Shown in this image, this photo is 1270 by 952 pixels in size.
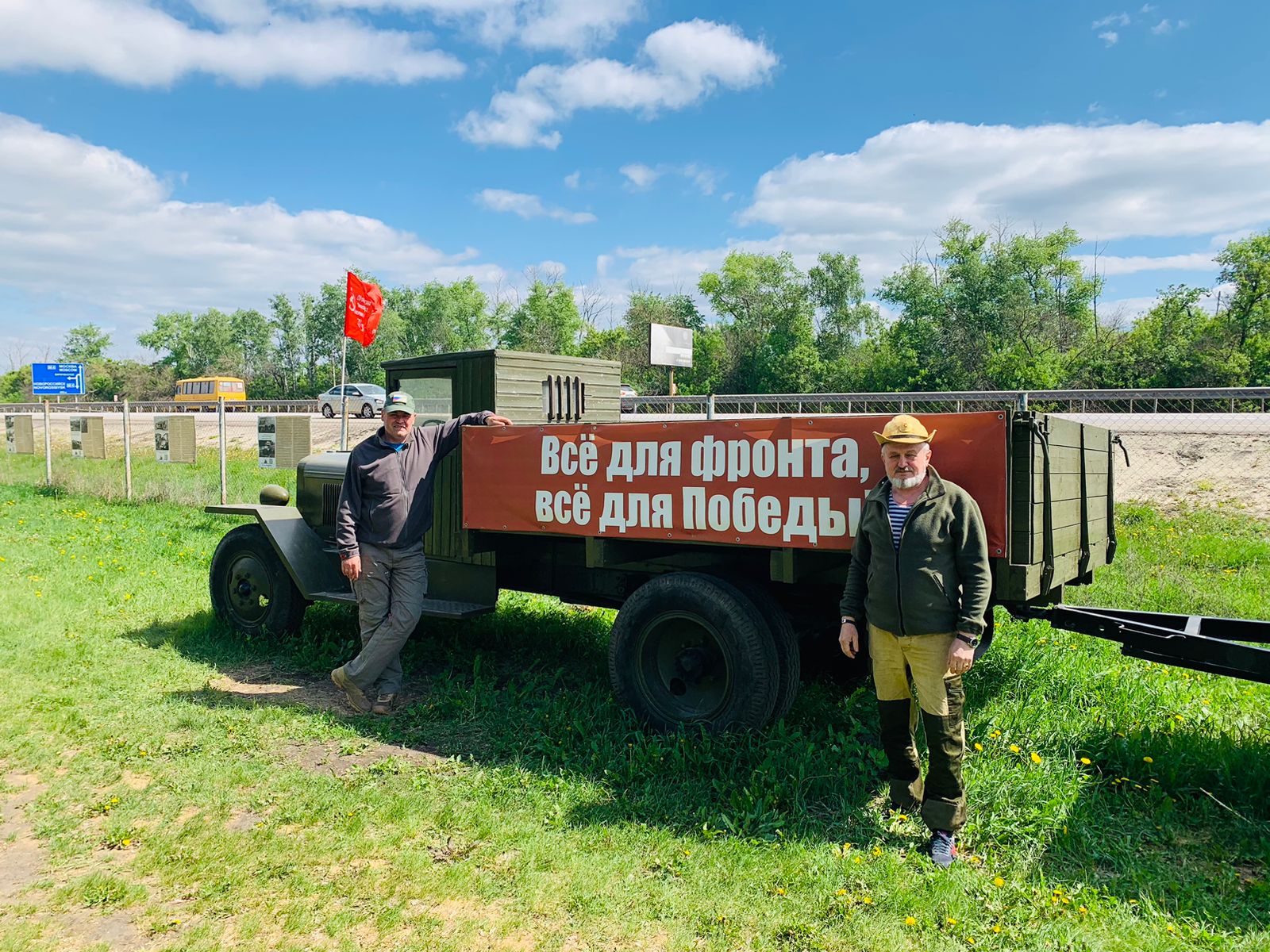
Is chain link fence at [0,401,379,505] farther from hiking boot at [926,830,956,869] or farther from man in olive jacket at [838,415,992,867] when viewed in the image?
hiking boot at [926,830,956,869]

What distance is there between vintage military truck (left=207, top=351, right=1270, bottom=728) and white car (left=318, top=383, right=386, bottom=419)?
26568 mm

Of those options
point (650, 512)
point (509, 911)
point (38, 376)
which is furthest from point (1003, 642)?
point (38, 376)

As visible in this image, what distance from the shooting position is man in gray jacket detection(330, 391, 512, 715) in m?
4.87

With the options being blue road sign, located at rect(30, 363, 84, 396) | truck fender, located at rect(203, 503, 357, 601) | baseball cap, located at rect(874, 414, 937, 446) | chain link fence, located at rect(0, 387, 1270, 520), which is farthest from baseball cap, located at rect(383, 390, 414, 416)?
blue road sign, located at rect(30, 363, 84, 396)

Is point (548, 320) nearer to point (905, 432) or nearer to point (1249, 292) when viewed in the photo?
point (1249, 292)

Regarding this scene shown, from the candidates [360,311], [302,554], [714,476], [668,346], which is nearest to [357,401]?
[668,346]

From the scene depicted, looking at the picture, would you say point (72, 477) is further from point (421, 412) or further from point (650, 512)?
point (650, 512)

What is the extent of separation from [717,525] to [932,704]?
1.20 metres

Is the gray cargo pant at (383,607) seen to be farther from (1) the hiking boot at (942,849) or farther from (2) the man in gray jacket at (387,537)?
(1) the hiking boot at (942,849)

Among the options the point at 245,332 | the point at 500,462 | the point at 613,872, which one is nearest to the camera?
the point at 613,872

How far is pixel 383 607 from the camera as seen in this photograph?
4977 mm

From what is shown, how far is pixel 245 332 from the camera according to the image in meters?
87.2

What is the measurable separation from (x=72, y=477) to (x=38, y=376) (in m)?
3.12

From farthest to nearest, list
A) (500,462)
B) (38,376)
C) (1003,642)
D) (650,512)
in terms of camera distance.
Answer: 1. (38,376)
2. (1003,642)
3. (500,462)
4. (650,512)
